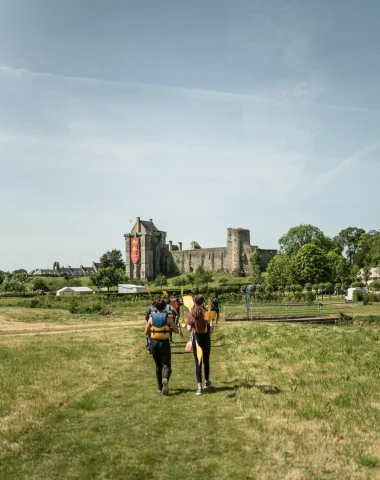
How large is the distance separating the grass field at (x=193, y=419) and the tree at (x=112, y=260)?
111792mm

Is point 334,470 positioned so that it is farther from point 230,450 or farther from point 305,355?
point 305,355

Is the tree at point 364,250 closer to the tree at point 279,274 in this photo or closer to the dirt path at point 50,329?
the tree at point 279,274

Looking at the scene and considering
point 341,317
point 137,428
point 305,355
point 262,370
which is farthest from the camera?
point 341,317

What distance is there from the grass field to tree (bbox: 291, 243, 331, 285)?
201ft

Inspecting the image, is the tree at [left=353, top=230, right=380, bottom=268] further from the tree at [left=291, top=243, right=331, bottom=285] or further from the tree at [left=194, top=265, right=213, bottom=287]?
the tree at [left=194, top=265, right=213, bottom=287]

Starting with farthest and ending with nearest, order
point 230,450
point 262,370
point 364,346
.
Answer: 1. point 364,346
2. point 262,370
3. point 230,450

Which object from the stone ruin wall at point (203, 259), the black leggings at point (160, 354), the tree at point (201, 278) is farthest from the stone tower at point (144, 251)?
the black leggings at point (160, 354)

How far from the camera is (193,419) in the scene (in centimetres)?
755

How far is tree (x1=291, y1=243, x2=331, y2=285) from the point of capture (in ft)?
241

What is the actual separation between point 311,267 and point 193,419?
227 ft

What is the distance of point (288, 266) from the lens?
75.5 metres

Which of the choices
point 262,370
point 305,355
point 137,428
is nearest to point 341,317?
point 305,355

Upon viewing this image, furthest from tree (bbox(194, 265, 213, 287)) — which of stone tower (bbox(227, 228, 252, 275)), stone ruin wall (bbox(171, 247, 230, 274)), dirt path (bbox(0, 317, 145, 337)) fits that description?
dirt path (bbox(0, 317, 145, 337))

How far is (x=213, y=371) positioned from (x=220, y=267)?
106 meters
